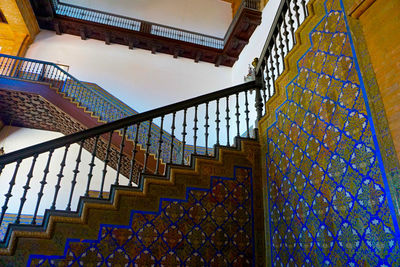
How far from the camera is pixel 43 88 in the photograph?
716 centimetres

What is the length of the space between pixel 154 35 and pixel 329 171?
969 cm

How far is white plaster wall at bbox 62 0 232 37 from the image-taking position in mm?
11094

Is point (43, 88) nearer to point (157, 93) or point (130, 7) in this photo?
point (157, 93)

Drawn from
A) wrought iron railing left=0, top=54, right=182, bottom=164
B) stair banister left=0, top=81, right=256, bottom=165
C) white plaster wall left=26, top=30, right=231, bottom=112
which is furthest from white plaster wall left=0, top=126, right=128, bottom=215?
stair banister left=0, top=81, right=256, bottom=165

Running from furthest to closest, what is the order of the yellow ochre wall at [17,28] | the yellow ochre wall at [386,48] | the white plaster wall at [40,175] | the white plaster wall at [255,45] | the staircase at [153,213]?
the yellow ochre wall at [17,28]
the white plaster wall at [255,45]
the white plaster wall at [40,175]
the staircase at [153,213]
the yellow ochre wall at [386,48]

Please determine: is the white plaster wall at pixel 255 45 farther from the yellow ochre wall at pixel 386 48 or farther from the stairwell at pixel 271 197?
the yellow ochre wall at pixel 386 48

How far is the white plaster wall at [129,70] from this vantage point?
375 inches

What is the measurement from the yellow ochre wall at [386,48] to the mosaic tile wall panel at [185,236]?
165 centimetres

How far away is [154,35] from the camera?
33.8 feet

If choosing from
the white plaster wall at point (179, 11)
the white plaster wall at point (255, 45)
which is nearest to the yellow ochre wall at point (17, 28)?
Answer: the white plaster wall at point (179, 11)

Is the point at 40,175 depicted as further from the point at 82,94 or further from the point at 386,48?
the point at 386,48

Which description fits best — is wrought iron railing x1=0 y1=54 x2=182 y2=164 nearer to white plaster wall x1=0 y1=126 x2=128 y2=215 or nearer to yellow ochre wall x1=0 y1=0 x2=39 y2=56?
yellow ochre wall x1=0 y1=0 x2=39 y2=56

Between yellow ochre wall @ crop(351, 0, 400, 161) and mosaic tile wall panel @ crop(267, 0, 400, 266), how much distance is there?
135 millimetres

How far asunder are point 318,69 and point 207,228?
5.88 feet
